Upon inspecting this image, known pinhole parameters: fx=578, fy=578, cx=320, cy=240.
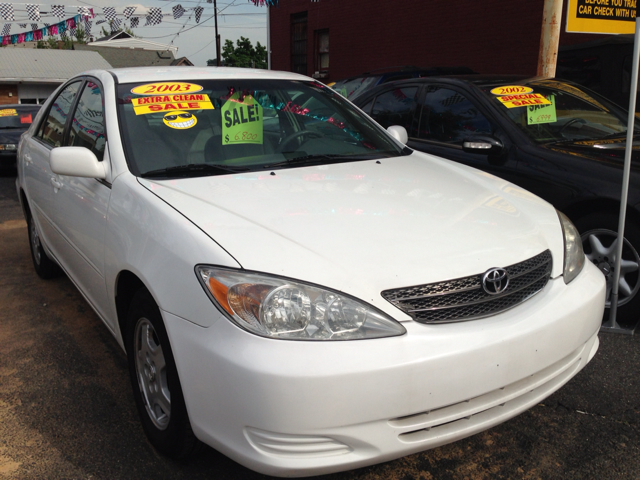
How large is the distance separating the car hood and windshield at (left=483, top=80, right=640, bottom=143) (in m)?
1.50

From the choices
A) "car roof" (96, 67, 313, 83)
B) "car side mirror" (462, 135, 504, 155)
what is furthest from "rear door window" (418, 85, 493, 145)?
"car roof" (96, 67, 313, 83)

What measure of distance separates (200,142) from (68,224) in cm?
93

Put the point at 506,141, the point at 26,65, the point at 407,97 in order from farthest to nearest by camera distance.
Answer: the point at 26,65 < the point at 407,97 < the point at 506,141

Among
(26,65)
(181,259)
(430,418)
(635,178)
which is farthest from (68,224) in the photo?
(26,65)

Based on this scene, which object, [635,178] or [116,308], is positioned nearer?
[116,308]

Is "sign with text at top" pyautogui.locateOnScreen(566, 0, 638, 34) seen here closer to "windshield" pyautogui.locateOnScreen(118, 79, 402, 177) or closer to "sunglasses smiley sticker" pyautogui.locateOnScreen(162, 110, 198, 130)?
"windshield" pyautogui.locateOnScreen(118, 79, 402, 177)

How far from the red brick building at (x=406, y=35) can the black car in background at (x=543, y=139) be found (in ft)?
21.1

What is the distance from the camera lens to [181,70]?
340 centimetres

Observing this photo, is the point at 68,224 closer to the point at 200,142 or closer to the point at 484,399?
the point at 200,142

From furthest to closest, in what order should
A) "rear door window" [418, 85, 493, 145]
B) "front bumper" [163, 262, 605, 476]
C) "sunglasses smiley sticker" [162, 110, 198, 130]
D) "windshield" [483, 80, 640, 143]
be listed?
"rear door window" [418, 85, 493, 145], "windshield" [483, 80, 640, 143], "sunglasses smiley sticker" [162, 110, 198, 130], "front bumper" [163, 262, 605, 476]

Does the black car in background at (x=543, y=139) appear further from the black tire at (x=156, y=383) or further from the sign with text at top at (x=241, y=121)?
the black tire at (x=156, y=383)

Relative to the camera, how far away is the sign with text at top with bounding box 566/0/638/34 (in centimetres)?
443

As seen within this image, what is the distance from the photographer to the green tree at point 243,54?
62.7 m

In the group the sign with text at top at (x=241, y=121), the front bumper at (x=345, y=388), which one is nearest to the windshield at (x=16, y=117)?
the sign with text at top at (x=241, y=121)
